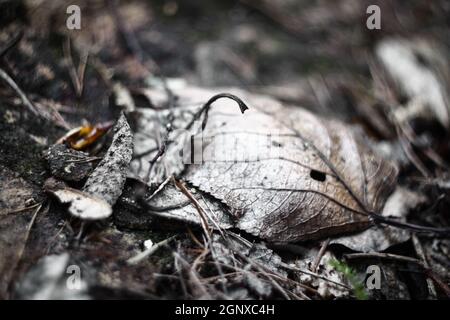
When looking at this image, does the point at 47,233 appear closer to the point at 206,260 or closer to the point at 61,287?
the point at 61,287

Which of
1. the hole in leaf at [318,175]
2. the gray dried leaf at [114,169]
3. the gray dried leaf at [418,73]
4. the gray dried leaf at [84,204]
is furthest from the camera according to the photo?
the gray dried leaf at [418,73]

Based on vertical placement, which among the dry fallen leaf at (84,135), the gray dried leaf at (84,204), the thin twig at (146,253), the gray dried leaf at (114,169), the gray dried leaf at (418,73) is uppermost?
the gray dried leaf at (418,73)

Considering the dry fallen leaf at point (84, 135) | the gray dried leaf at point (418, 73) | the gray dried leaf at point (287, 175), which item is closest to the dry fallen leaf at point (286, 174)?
the gray dried leaf at point (287, 175)

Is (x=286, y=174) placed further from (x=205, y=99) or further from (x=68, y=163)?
(x=68, y=163)

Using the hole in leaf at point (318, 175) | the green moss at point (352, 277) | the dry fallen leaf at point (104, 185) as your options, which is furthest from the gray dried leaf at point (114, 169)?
the green moss at point (352, 277)

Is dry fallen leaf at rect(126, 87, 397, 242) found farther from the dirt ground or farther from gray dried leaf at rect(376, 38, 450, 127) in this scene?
gray dried leaf at rect(376, 38, 450, 127)

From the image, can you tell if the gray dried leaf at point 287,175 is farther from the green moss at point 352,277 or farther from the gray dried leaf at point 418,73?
the gray dried leaf at point 418,73

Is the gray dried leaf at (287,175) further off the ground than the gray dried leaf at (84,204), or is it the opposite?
the gray dried leaf at (287,175)

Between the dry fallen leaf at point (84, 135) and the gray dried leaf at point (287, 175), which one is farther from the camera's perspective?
the dry fallen leaf at point (84, 135)

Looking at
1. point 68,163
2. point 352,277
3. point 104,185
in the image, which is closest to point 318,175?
point 352,277

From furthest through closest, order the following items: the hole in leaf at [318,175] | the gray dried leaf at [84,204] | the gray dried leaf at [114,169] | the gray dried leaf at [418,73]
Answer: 1. the gray dried leaf at [418,73]
2. the hole in leaf at [318,175]
3. the gray dried leaf at [114,169]
4. the gray dried leaf at [84,204]
